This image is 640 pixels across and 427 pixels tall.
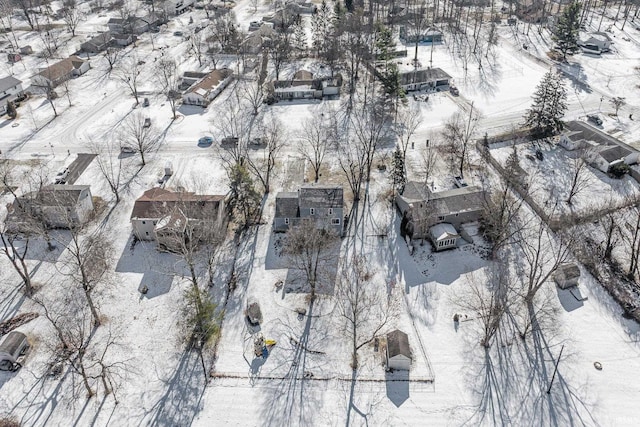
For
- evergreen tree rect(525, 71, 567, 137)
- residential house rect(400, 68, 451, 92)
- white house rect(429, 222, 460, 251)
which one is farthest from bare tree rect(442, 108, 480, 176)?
white house rect(429, 222, 460, 251)

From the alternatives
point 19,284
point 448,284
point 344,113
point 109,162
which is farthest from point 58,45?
point 448,284

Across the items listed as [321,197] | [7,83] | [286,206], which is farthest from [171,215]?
[7,83]

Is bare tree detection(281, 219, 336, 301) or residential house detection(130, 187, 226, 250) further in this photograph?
residential house detection(130, 187, 226, 250)

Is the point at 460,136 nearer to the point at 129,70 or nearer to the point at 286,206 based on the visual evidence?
the point at 286,206

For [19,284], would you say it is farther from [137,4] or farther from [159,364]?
[137,4]

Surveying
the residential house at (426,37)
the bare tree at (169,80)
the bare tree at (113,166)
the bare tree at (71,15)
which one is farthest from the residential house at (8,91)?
the residential house at (426,37)

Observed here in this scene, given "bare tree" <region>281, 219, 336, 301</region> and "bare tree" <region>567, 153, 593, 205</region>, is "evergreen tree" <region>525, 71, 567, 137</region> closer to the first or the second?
"bare tree" <region>567, 153, 593, 205</region>

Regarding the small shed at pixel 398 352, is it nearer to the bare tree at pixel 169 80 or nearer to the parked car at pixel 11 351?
the parked car at pixel 11 351

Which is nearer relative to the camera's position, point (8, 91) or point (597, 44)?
point (8, 91)
